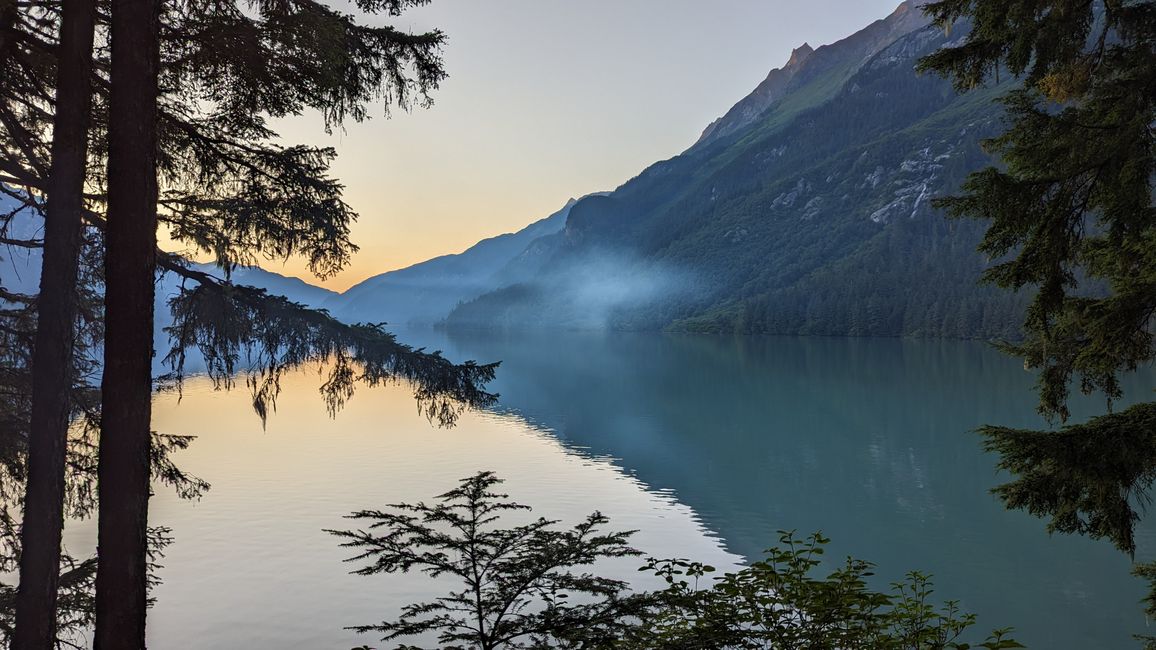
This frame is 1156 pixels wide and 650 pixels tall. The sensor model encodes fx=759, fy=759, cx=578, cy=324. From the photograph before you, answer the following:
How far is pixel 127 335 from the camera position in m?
6.02

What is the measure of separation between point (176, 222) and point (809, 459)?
3601 centimetres

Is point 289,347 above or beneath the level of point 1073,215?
beneath

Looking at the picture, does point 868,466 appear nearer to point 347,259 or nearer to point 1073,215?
point 1073,215

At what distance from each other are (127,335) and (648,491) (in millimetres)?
27370

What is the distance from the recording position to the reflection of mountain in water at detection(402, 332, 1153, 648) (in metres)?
20.7

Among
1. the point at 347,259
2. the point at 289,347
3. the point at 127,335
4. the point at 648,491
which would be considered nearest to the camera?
the point at 127,335

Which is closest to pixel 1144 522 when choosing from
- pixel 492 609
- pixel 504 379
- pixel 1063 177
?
pixel 1063 177

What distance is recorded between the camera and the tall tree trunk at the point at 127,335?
19.7 ft

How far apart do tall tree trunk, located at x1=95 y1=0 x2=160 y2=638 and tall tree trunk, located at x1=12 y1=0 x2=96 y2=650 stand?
4.27 ft

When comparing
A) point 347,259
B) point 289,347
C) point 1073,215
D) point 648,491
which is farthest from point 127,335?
point 648,491

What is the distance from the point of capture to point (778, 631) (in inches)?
244

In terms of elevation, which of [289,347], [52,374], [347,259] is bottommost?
[52,374]

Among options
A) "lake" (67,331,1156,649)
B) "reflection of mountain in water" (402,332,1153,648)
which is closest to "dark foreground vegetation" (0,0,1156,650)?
"lake" (67,331,1156,649)

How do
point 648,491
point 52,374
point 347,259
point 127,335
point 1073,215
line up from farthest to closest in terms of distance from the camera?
1. point 648,491
2. point 347,259
3. point 52,374
4. point 1073,215
5. point 127,335
